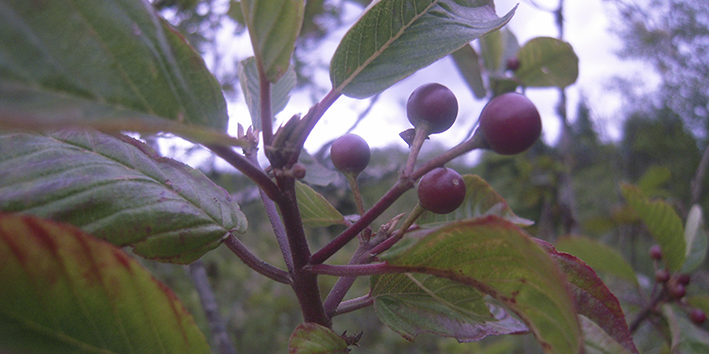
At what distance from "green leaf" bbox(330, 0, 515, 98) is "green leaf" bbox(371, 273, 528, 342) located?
0.27 m

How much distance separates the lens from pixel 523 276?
0.42 meters

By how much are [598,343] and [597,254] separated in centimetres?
152

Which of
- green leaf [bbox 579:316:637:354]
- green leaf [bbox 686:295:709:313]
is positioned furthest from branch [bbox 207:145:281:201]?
green leaf [bbox 686:295:709:313]

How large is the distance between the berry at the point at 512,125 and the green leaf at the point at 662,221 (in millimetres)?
1391

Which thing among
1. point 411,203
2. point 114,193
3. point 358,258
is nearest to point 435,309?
point 358,258

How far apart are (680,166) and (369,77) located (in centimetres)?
1407

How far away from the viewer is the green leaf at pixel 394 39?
521 millimetres

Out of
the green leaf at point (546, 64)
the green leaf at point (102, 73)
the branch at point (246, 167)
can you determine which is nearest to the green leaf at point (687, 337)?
the green leaf at point (546, 64)

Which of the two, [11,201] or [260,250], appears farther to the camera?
[260,250]

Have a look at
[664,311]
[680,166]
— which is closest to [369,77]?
[664,311]

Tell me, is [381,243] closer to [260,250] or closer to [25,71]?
[25,71]

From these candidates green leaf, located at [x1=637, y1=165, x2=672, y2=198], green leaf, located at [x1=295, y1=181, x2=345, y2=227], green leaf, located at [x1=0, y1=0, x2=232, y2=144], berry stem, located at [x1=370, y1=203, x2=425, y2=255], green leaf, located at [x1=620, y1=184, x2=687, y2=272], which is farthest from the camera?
green leaf, located at [x1=637, y1=165, x2=672, y2=198]

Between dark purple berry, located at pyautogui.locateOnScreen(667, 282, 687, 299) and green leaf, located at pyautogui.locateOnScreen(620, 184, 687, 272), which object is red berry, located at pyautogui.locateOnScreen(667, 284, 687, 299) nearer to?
dark purple berry, located at pyautogui.locateOnScreen(667, 282, 687, 299)

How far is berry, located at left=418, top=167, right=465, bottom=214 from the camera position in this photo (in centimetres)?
48
